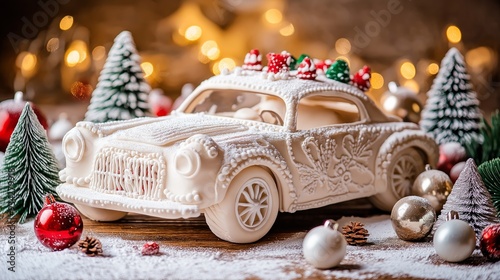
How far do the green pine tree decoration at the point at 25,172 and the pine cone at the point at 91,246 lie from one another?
1.02 meters

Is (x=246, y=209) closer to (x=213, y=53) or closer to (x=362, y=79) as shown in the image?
(x=362, y=79)

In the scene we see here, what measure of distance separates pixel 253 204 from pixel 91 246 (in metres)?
1.10

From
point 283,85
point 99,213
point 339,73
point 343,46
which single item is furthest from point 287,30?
point 99,213

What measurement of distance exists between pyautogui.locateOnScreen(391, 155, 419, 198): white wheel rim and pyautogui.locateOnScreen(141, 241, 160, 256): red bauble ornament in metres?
2.23

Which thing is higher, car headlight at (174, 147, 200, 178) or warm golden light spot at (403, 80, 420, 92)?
warm golden light spot at (403, 80, 420, 92)

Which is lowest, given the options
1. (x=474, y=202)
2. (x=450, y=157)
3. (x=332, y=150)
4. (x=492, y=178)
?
(x=474, y=202)

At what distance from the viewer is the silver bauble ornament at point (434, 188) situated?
5.77m

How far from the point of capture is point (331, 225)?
4.48 metres

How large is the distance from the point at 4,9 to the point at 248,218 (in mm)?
7463

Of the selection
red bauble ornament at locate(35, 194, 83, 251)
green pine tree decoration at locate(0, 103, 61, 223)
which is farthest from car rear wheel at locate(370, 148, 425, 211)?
green pine tree decoration at locate(0, 103, 61, 223)

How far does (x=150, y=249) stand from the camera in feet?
15.4

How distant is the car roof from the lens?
552 centimetres

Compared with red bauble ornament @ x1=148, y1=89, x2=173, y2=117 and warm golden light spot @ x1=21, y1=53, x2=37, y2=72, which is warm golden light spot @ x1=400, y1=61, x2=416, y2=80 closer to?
red bauble ornament @ x1=148, y1=89, x2=173, y2=117

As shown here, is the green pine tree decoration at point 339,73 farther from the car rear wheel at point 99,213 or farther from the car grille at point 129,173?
the car rear wheel at point 99,213
